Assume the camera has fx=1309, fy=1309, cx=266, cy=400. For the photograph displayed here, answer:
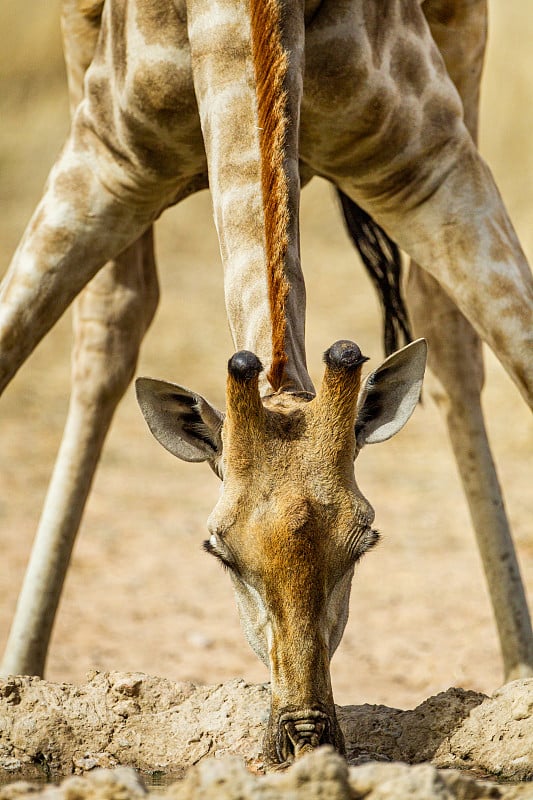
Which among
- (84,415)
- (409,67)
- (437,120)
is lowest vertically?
(84,415)

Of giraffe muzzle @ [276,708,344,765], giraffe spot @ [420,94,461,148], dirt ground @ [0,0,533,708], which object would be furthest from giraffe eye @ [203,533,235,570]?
dirt ground @ [0,0,533,708]

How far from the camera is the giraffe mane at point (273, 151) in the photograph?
4324 mm

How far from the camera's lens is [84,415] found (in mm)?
7109

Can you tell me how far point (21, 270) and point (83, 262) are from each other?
268mm

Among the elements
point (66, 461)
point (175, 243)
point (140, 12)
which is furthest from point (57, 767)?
point (175, 243)

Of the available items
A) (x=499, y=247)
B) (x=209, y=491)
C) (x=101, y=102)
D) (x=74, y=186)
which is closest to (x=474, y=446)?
(x=499, y=247)

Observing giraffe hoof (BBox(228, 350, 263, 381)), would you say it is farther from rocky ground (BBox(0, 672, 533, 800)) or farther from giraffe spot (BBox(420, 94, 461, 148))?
giraffe spot (BBox(420, 94, 461, 148))

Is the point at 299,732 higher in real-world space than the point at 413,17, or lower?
lower

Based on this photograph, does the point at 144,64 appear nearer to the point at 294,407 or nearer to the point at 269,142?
the point at 269,142

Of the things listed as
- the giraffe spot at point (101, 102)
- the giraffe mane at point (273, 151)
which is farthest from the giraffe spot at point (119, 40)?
the giraffe mane at point (273, 151)

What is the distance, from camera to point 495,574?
681cm

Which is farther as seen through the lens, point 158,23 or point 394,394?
point 158,23

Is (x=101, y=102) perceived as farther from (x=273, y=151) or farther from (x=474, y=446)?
(x=474, y=446)

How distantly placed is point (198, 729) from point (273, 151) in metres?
2.10
